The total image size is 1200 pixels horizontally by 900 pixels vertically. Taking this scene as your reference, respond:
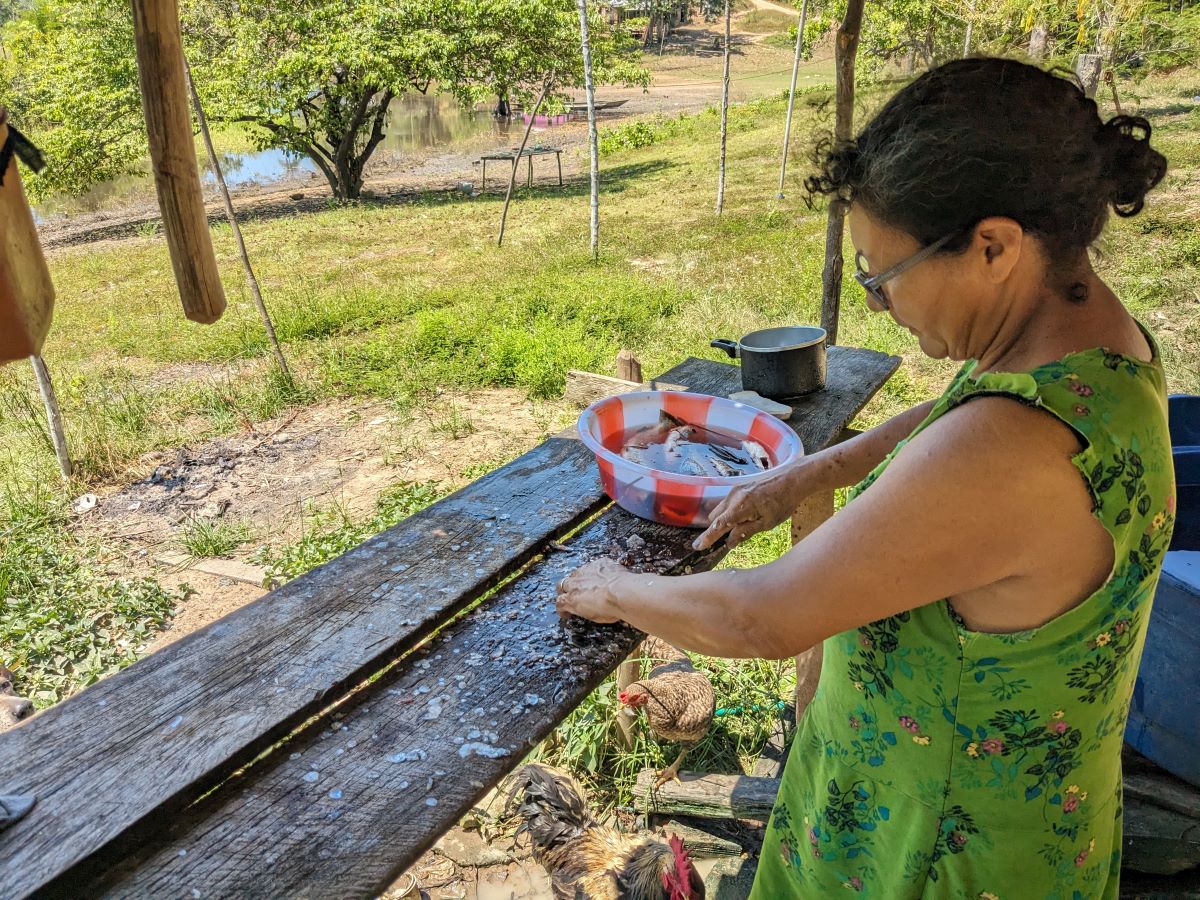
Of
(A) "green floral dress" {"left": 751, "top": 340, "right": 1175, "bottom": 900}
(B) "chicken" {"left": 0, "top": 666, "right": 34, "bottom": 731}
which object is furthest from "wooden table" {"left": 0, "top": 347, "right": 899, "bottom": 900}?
(B) "chicken" {"left": 0, "top": 666, "right": 34, "bottom": 731}

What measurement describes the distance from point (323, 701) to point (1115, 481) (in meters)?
1.14

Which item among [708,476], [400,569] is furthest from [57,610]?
[708,476]

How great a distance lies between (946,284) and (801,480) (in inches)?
28.1

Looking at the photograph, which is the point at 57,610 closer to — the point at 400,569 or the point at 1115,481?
the point at 400,569

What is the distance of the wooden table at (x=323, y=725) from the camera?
3.54 ft

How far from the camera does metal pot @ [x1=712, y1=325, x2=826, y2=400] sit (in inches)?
96.4

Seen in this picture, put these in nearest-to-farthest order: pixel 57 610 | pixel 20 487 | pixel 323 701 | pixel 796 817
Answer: pixel 323 701 → pixel 796 817 → pixel 57 610 → pixel 20 487

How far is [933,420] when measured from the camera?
3.51ft

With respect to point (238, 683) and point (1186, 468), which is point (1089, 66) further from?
point (238, 683)

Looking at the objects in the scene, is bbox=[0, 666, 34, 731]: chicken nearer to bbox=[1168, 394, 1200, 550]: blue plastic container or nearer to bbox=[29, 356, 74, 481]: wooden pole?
bbox=[29, 356, 74, 481]: wooden pole

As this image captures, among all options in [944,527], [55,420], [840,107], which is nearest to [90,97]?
[55,420]

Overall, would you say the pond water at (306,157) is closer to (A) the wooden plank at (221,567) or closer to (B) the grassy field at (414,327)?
(B) the grassy field at (414,327)

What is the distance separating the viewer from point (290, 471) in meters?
5.57

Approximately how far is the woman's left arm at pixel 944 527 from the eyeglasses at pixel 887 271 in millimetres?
208
